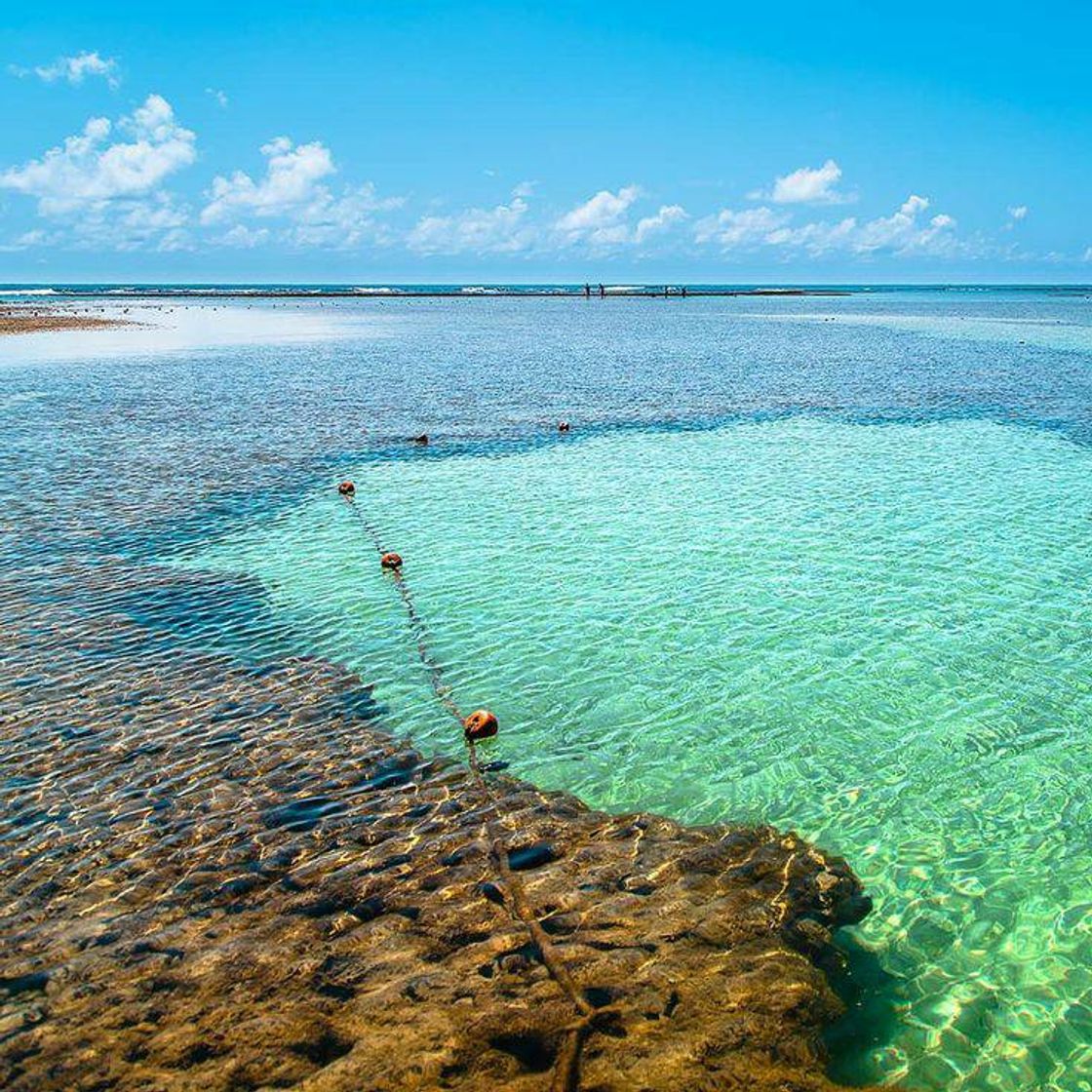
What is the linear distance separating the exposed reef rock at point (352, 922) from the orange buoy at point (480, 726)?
0.22m

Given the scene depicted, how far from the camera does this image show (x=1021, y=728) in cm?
986

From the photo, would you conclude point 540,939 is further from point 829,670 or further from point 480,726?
point 829,670

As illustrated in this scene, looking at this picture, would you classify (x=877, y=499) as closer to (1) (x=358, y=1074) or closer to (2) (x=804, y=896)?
(2) (x=804, y=896)

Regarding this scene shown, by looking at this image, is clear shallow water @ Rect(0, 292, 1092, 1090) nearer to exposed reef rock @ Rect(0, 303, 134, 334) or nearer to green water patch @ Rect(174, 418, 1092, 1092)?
green water patch @ Rect(174, 418, 1092, 1092)

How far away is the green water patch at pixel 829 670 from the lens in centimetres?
654

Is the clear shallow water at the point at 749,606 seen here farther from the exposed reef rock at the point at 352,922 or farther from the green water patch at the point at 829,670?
the exposed reef rock at the point at 352,922

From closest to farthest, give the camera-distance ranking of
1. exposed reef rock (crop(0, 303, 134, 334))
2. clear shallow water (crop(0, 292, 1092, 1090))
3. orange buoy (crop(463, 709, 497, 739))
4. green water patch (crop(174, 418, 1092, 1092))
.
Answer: green water patch (crop(174, 418, 1092, 1092))
clear shallow water (crop(0, 292, 1092, 1090))
orange buoy (crop(463, 709, 497, 739))
exposed reef rock (crop(0, 303, 134, 334))

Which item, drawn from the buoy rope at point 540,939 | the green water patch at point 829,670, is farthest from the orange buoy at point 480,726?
the green water patch at point 829,670

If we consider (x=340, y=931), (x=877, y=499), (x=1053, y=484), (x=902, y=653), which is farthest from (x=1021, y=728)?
(x=1053, y=484)

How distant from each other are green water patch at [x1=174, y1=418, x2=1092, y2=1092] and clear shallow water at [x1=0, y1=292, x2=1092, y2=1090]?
42 millimetres

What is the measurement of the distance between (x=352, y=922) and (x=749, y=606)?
28.2ft

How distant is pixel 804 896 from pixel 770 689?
403 cm

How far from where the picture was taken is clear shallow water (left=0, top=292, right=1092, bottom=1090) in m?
7.04

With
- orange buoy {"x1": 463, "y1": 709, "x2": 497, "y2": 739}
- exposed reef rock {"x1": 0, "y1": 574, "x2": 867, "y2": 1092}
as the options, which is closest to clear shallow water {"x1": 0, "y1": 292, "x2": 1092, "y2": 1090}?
orange buoy {"x1": 463, "y1": 709, "x2": 497, "y2": 739}
